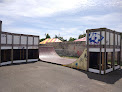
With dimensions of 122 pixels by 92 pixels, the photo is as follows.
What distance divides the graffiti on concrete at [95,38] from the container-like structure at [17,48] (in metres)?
9.92

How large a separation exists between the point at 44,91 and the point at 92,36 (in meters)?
6.70

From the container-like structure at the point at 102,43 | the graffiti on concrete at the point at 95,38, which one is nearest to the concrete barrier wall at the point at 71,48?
the container-like structure at the point at 102,43

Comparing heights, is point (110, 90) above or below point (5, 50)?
below

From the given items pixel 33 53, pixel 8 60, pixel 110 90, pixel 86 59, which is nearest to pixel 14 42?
pixel 8 60

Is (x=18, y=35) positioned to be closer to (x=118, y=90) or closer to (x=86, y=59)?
(x=86, y=59)

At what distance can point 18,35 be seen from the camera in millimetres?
14984

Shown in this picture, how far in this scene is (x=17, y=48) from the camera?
15.0 meters

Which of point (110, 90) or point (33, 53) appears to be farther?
point (33, 53)

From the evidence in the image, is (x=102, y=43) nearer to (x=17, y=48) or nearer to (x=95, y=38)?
(x=95, y=38)

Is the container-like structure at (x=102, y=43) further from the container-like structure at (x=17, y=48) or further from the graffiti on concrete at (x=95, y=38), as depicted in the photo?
the container-like structure at (x=17, y=48)

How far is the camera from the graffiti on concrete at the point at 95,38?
9547mm

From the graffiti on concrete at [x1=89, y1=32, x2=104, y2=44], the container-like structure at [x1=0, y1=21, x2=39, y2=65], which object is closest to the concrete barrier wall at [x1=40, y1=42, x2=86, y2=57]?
the container-like structure at [x1=0, y1=21, x2=39, y2=65]

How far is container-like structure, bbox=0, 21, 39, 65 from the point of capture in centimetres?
1340

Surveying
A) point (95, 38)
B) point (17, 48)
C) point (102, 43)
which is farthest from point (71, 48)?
point (102, 43)
